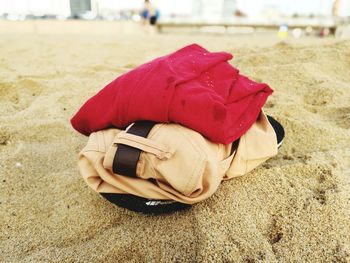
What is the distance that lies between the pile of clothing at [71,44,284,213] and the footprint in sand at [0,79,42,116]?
2.31 feet

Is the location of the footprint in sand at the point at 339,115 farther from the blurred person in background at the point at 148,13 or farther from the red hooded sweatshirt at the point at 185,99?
the blurred person in background at the point at 148,13

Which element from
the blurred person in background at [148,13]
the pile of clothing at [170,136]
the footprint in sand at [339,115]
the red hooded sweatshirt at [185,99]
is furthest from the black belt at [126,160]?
the blurred person in background at [148,13]

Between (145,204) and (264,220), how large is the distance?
0.32 metres

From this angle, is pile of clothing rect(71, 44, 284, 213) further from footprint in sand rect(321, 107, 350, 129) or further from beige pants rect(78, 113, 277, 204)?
footprint in sand rect(321, 107, 350, 129)

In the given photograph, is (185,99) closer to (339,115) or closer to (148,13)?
(339,115)

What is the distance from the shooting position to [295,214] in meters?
0.83

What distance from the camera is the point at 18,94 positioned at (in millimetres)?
1721

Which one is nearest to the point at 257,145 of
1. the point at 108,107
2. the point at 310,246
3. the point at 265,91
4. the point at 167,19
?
the point at 265,91

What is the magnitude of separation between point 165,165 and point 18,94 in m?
1.30

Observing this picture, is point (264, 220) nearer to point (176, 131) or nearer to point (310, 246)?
A: point (310, 246)

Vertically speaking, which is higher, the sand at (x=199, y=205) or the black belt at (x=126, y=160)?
the black belt at (x=126, y=160)

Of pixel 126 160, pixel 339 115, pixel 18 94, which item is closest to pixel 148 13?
pixel 18 94

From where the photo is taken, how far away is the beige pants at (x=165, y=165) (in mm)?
767

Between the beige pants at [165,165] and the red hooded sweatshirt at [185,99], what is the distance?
1.8 inches
